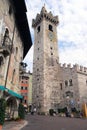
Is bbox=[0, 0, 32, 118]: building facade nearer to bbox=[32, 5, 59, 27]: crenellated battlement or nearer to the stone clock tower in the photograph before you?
the stone clock tower

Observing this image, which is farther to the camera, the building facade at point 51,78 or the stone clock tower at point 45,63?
the stone clock tower at point 45,63

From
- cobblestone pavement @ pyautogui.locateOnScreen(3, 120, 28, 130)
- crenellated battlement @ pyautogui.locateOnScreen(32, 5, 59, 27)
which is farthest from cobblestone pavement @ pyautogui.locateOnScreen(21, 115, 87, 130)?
crenellated battlement @ pyautogui.locateOnScreen(32, 5, 59, 27)

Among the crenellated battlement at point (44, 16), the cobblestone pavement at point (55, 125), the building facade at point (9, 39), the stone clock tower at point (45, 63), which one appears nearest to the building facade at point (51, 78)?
the stone clock tower at point (45, 63)

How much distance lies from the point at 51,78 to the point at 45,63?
4255mm

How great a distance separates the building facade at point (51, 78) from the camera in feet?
118

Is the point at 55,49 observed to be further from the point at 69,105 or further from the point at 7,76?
the point at 7,76

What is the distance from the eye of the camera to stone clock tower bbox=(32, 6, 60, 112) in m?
36.8

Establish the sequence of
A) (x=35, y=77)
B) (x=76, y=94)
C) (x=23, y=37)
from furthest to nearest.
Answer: (x=35, y=77), (x=76, y=94), (x=23, y=37)

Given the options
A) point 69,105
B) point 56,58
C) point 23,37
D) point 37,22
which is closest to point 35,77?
point 56,58

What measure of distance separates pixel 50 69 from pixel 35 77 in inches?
178

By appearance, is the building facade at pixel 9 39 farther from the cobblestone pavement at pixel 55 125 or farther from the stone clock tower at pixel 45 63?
the stone clock tower at pixel 45 63

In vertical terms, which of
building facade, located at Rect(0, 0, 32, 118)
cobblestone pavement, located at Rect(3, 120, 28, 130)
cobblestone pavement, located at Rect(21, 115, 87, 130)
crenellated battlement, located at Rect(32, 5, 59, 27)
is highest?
crenellated battlement, located at Rect(32, 5, 59, 27)

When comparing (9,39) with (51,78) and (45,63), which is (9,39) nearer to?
(45,63)

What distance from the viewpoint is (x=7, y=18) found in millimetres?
13070
